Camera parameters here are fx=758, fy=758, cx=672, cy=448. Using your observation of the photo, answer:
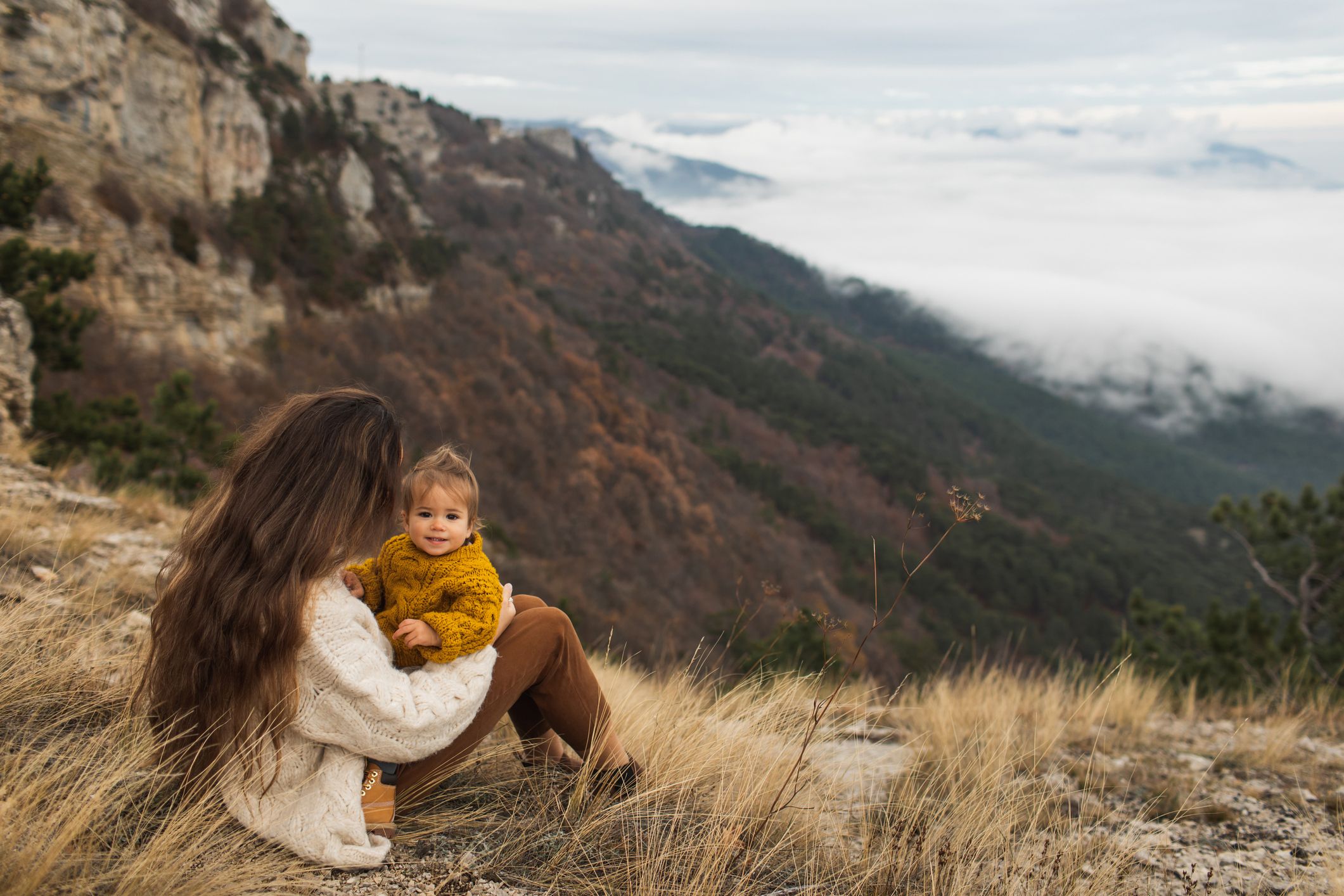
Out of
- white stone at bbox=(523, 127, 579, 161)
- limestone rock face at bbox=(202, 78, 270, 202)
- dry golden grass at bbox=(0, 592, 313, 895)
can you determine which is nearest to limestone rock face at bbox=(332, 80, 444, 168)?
white stone at bbox=(523, 127, 579, 161)

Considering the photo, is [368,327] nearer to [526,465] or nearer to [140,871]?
[526,465]

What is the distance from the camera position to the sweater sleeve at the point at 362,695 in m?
1.74

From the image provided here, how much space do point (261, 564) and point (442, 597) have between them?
46 cm

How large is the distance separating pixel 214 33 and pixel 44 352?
1643cm

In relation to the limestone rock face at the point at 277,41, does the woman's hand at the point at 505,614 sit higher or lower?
lower

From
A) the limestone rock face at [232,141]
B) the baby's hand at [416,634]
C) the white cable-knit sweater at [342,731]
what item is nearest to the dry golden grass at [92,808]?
the white cable-knit sweater at [342,731]

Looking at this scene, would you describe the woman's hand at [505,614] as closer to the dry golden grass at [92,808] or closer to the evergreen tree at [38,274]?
the dry golden grass at [92,808]

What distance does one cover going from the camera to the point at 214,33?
767 inches

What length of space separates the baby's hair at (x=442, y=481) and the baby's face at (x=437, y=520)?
0.01m

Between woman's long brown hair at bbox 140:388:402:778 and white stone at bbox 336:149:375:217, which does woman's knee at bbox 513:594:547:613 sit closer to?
woman's long brown hair at bbox 140:388:402:778

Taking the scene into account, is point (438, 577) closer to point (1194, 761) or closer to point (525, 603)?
point (525, 603)

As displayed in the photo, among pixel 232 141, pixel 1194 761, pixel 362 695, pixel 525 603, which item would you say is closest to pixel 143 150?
pixel 232 141

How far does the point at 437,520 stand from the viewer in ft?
6.55

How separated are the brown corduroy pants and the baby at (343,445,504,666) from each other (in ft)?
0.52
